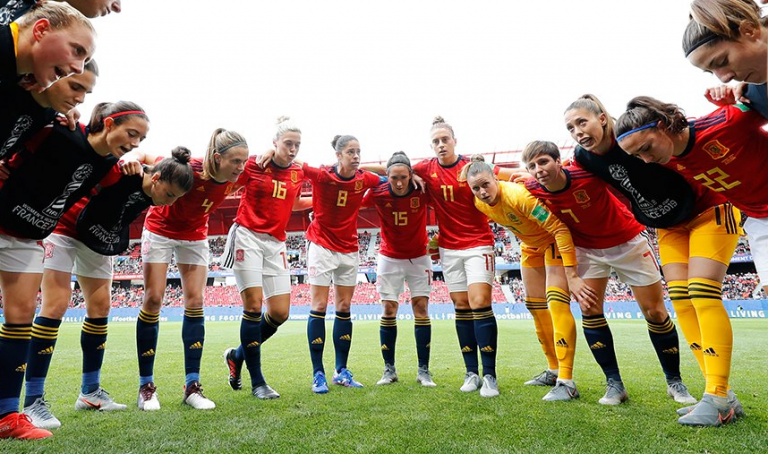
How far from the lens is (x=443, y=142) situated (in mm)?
5102

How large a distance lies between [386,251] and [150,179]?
111 inches

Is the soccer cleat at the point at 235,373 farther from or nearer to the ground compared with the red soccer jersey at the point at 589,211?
nearer to the ground

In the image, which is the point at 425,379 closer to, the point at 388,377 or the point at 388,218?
the point at 388,377

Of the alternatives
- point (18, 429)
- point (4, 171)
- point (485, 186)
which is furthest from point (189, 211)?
point (485, 186)

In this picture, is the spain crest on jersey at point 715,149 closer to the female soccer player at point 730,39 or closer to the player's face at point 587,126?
the female soccer player at point 730,39

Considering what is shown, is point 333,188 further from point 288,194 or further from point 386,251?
point 386,251

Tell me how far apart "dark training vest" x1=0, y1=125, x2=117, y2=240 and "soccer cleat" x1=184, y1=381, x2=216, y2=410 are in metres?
1.72

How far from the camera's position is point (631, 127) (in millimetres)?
2971

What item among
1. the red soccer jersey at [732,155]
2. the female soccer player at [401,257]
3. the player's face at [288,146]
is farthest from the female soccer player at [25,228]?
the red soccer jersey at [732,155]

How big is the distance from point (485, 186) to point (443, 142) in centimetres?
99

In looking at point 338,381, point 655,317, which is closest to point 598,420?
point 655,317

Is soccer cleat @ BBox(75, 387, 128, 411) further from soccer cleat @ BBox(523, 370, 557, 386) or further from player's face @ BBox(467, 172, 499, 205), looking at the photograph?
soccer cleat @ BBox(523, 370, 557, 386)

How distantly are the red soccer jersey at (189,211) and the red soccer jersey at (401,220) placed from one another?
187 centimetres

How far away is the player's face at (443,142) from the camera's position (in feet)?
16.8
